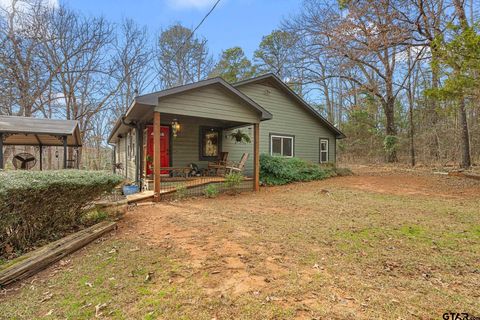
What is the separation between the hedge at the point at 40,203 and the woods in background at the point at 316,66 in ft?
17.0

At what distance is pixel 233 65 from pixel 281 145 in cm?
1124

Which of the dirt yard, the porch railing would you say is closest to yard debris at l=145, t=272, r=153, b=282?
the dirt yard

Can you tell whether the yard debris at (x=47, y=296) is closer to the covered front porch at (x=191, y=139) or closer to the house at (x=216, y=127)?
the covered front porch at (x=191, y=139)

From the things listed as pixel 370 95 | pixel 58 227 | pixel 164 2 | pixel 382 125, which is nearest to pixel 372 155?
pixel 382 125

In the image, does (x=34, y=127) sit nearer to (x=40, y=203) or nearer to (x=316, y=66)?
(x=40, y=203)

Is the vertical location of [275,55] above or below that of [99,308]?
above

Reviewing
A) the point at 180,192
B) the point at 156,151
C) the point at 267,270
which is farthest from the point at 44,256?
the point at 180,192

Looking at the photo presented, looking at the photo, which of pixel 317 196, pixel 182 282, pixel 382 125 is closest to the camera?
pixel 182 282

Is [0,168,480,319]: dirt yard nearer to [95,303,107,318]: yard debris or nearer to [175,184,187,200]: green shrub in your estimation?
[95,303,107,318]: yard debris

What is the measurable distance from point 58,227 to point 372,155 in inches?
903

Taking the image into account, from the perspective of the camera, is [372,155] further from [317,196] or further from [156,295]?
[156,295]

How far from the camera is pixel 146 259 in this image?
3.11 m

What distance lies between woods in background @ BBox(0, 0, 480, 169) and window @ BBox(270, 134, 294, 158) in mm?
5169

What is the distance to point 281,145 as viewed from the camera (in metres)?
12.4
